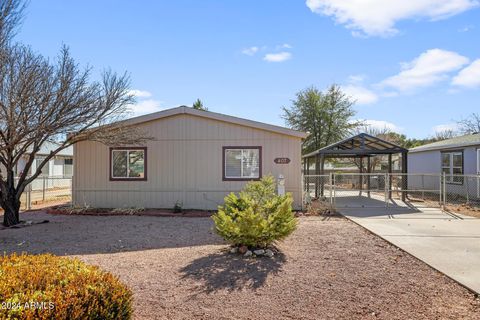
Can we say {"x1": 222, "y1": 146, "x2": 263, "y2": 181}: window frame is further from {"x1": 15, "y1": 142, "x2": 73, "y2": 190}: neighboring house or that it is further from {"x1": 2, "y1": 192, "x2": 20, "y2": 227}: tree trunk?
{"x1": 15, "y1": 142, "x2": 73, "y2": 190}: neighboring house

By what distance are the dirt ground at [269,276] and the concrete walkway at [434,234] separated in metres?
0.30

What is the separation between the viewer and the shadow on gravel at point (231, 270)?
434 centimetres

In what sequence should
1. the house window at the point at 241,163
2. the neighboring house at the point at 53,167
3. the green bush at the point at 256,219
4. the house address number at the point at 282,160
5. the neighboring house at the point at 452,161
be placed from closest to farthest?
the green bush at the point at 256,219, the house address number at the point at 282,160, the house window at the point at 241,163, the neighboring house at the point at 452,161, the neighboring house at the point at 53,167

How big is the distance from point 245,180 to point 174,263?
6.22m

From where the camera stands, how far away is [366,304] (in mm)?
3734

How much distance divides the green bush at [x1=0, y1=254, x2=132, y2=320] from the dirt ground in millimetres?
929

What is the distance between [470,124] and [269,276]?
122ft

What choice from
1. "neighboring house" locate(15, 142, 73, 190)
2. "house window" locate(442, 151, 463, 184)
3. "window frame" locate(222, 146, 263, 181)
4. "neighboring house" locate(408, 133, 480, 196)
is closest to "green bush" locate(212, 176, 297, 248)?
"window frame" locate(222, 146, 263, 181)

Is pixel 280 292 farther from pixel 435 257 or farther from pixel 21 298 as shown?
pixel 435 257

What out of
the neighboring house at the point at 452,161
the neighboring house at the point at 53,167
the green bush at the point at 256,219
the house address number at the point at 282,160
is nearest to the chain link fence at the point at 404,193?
the neighboring house at the point at 452,161

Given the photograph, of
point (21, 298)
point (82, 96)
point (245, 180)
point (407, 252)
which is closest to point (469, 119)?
point (245, 180)

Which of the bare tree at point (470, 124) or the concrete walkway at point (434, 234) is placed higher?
the bare tree at point (470, 124)

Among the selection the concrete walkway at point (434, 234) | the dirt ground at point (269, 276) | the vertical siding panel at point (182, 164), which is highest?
the vertical siding panel at point (182, 164)

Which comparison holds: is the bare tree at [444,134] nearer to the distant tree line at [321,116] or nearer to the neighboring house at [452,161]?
the distant tree line at [321,116]
